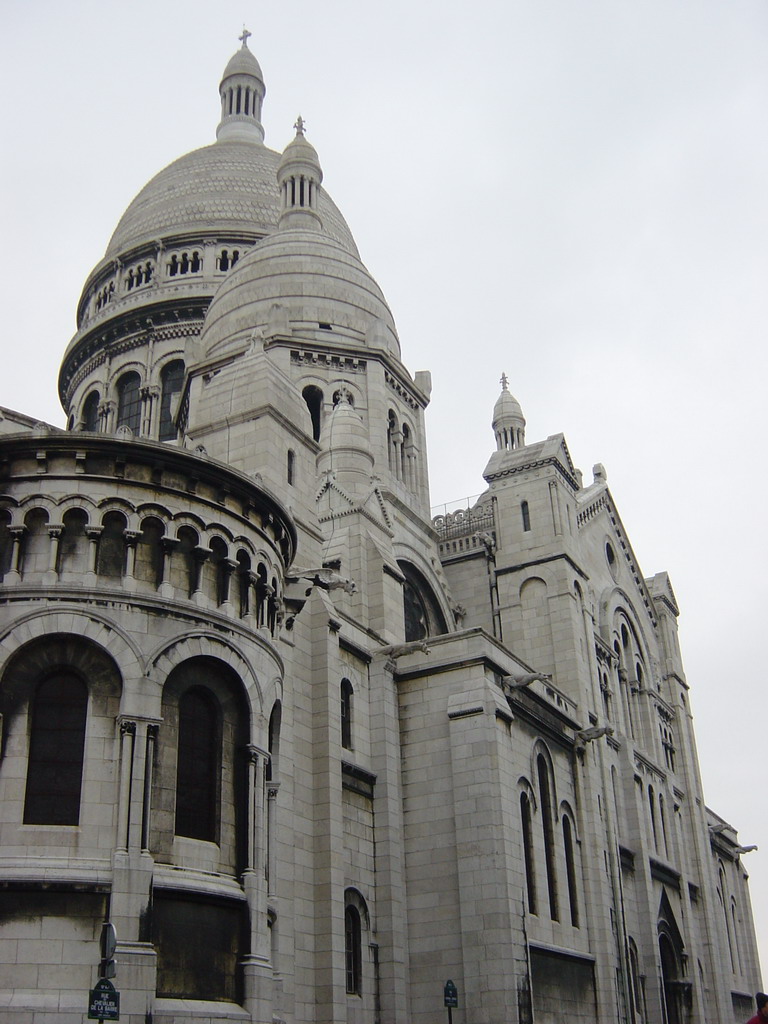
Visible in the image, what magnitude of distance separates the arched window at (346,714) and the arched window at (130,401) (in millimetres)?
27654

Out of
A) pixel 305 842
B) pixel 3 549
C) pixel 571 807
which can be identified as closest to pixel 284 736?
pixel 305 842

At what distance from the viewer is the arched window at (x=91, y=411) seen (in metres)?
56.8

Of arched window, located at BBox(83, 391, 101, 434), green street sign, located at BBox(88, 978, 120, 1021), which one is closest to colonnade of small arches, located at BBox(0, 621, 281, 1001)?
green street sign, located at BBox(88, 978, 120, 1021)

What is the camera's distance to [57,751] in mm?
19750

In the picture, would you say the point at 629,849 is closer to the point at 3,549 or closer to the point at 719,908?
the point at 719,908

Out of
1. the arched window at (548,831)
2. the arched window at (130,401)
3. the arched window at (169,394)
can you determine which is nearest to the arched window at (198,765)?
the arched window at (548,831)

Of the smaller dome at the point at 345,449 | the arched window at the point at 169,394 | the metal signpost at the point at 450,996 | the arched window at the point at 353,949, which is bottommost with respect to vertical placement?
the metal signpost at the point at 450,996

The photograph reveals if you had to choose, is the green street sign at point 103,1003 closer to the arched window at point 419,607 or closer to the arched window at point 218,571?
the arched window at point 218,571

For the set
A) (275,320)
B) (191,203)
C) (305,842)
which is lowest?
(305,842)

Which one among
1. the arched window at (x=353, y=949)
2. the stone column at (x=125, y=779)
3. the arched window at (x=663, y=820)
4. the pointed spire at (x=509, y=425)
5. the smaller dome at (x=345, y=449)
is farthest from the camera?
the pointed spire at (x=509, y=425)

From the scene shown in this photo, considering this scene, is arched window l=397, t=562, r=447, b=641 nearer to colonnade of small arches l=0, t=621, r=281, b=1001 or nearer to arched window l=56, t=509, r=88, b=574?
colonnade of small arches l=0, t=621, r=281, b=1001

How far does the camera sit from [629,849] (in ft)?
132

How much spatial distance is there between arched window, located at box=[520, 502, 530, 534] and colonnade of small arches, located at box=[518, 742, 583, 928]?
1047 centimetres

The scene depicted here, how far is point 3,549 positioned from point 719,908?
138 feet
